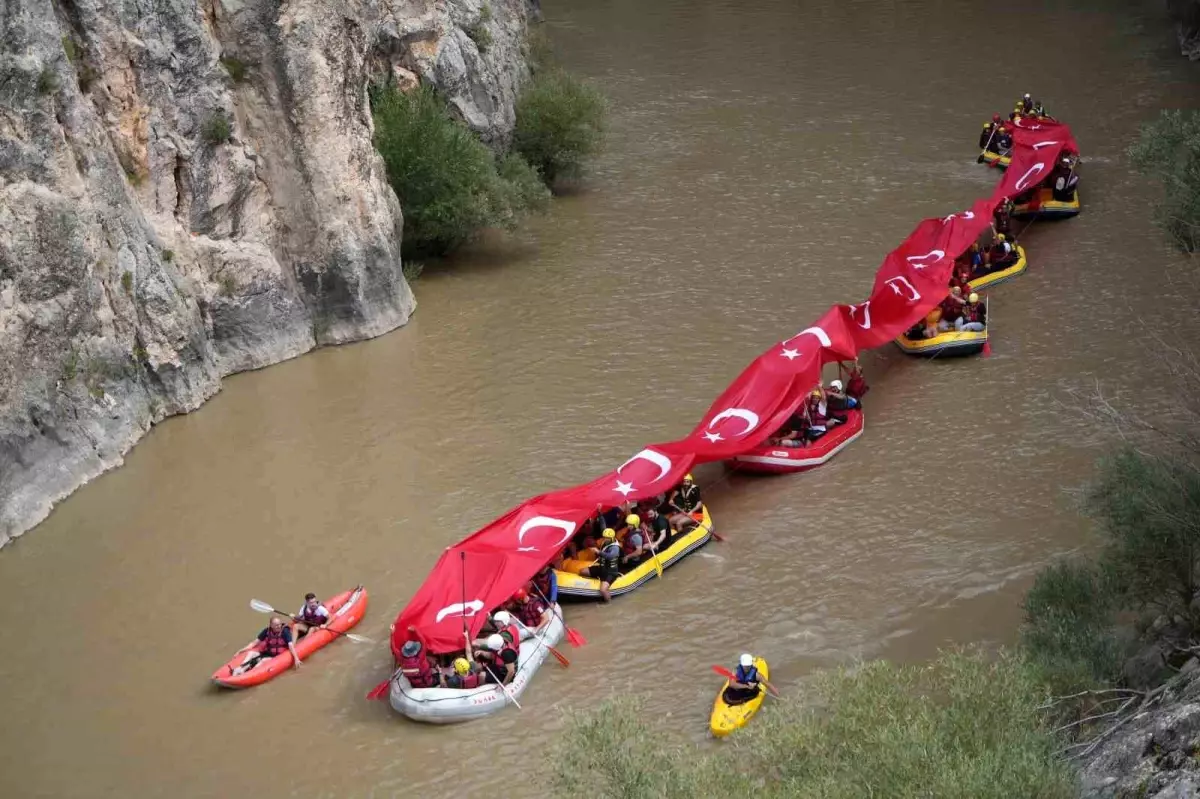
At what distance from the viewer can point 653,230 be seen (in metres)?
31.6

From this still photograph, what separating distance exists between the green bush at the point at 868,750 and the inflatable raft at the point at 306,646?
6.54m

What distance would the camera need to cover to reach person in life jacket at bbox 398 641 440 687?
55.1 ft

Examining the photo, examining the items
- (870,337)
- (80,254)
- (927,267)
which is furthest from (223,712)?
(927,267)

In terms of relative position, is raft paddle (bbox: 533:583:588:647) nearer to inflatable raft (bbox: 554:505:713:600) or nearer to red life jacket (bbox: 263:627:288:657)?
inflatable raft (bbox: 554:505:713:600)

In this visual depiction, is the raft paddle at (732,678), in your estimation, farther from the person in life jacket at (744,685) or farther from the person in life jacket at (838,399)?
the person in life jacket at (838,399)

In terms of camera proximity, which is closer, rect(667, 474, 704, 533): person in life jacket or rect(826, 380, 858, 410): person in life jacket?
rect(667, 474, 704, 533): person in life jacket

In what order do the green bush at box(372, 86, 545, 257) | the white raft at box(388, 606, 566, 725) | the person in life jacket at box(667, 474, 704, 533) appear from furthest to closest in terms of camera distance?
the green bush at box(372, 86, 545, 257) < the person in life jacket at box(667, 474, 704, 533) < the white raft at box(388, 606, 566, 725)

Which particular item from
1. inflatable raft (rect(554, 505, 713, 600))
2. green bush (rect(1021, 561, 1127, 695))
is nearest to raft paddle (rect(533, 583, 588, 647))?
inflatable raft (rect(554, 505, 713, 600))

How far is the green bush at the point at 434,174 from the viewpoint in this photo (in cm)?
2956

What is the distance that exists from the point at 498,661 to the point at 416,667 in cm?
104

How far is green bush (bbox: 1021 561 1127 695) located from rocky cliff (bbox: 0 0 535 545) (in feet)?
48.6

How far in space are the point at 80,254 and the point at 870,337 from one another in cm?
1358

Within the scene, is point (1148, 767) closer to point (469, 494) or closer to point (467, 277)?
point (469, 494)

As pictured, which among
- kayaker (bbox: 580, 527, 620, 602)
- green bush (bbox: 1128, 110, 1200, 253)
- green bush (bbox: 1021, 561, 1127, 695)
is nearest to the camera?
green bush (bbox: 1021, 561, 1127, 695)
